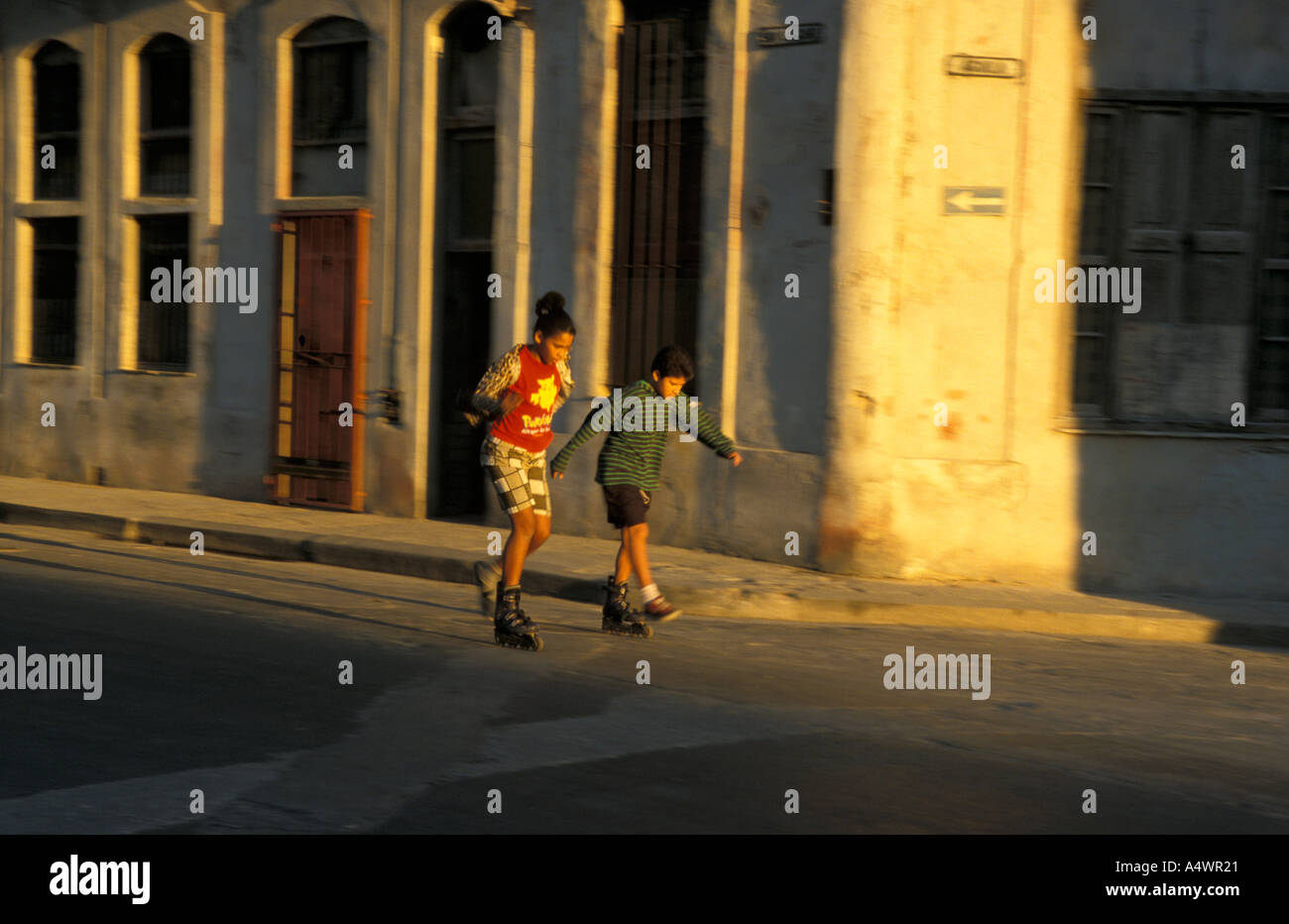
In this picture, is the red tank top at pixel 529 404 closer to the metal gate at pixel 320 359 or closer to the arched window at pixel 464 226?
the arched window at pixel 464 226

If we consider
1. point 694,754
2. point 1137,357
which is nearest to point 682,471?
point 1137,357

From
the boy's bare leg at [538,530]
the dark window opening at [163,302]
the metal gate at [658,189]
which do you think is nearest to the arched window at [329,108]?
the dark window opening at [163,302]

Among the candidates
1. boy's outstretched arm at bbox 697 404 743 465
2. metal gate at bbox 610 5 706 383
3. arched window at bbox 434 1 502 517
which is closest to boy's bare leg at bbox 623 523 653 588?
boy's outstretched arm at bbox 697 404 743 465

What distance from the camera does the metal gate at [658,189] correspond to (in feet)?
41.8

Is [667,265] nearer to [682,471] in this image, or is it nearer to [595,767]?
[682,471]

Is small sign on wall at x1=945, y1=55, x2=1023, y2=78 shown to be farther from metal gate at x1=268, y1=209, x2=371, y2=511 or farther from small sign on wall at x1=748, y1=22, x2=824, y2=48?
metal gate at x1=268, y1=209, x2=371, y2=511

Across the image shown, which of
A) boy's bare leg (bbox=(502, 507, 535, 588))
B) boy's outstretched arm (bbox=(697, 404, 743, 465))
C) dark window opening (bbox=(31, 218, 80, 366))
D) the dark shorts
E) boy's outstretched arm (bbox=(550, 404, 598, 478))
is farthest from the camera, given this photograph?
dark window opening (bbox=(31, 218, 80, 366))

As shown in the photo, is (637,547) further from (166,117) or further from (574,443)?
(166,117)

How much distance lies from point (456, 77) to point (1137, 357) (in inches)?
260

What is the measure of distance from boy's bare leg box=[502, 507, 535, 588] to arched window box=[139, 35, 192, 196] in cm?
903

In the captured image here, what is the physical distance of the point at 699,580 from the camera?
35.7ft

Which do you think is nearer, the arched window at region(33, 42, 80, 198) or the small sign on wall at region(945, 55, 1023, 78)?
the small sign on wall at region(945, 55, 1023, 78)

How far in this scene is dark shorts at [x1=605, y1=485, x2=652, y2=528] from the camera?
9.12 metres

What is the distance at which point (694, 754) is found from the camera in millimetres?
6203
